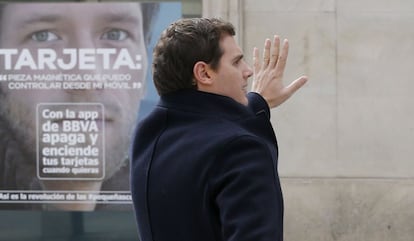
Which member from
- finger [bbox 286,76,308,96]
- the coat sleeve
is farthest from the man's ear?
finger [bbox 286,76,308,96]

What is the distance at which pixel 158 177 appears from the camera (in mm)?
1855

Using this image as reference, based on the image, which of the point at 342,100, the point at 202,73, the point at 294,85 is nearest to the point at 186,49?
the point at 202,73

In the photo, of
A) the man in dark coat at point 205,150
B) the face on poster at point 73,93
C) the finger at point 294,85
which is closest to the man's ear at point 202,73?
the man in dark coat at point 205,150

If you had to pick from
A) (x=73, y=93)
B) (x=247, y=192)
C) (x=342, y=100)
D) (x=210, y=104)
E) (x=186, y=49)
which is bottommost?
(x=342, y=100)

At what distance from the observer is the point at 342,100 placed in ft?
22.6

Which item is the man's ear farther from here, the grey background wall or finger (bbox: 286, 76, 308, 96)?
the grey background wall

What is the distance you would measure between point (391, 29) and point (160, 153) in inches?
212

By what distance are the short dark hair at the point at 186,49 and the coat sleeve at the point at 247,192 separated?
0.22m

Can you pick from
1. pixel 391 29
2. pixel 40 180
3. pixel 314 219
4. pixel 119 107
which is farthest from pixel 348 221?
pixel 40 180

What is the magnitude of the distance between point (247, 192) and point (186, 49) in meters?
0.38

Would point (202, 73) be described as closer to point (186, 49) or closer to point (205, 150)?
point (186, 49)

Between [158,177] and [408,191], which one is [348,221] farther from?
[158,177]

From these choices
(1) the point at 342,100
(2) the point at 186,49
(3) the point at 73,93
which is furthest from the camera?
(1) the point at 342,100

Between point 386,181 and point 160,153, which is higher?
point 160,153
